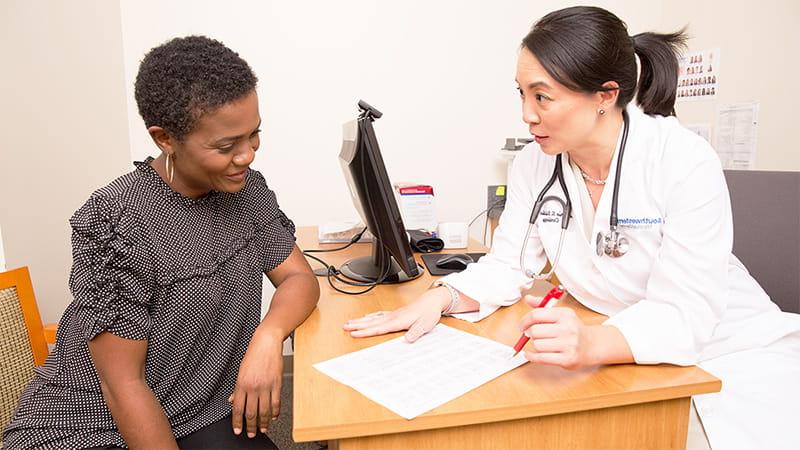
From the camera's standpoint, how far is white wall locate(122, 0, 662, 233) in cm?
218

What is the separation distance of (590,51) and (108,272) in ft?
2.98

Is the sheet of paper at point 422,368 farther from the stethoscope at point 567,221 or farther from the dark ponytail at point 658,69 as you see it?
the dark ponytail at point 658,69

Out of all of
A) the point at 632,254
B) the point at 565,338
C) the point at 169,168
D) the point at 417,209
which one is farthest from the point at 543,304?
the point at 417,209

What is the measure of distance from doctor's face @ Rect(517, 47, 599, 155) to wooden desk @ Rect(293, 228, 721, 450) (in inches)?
18.0

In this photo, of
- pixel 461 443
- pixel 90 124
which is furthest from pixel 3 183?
pixel 461 443

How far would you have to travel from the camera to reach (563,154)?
117 centimetres

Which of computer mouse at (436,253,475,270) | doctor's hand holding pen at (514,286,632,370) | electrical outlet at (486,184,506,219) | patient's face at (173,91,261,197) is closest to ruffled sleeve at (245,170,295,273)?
patient's face at (173,91,261,197)

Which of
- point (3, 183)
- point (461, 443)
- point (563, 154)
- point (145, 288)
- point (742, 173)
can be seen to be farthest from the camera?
point (3, 183)

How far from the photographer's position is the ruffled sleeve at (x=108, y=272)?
833 mm

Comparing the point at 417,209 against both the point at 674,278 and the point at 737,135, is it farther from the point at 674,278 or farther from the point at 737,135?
the point at 737,135

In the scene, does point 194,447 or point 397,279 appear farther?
point 397,279

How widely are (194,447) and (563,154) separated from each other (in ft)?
3.10

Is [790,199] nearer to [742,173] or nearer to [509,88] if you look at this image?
[742,173]

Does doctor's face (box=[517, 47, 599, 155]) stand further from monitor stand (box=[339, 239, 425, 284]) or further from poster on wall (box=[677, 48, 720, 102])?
poster on wall (box=[677, 48, 720, 102])
